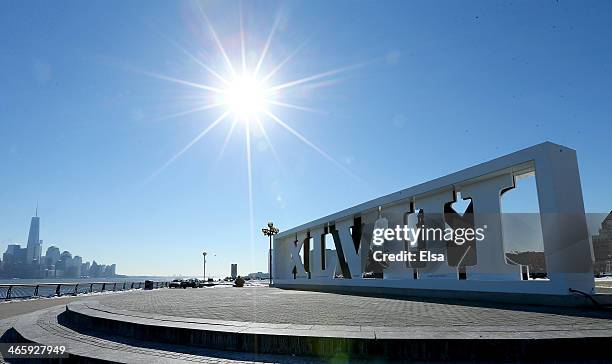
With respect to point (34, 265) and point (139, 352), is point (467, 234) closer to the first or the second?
point (139, 352)

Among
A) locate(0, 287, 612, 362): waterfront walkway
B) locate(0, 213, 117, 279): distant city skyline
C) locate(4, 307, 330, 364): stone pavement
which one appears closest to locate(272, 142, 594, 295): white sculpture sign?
locate(0, 287, 612, 362): waterfront walkway

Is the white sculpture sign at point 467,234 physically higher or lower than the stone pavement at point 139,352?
higher

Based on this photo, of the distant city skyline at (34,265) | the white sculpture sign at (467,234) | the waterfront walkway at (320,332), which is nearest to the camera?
the waterfront walkway at (320,332)

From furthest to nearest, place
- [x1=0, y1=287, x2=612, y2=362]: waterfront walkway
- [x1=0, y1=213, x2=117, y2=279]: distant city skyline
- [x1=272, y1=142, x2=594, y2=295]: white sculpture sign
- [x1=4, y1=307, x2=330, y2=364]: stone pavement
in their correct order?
[x1=0, y1=213, x2=117, y2=279]: distant city skyline → [x1=272, y1=142, x2=594, y2=295]: white sculpture sign → [x1=4, y1=307, x2=330, y2=364]: stone pavement → [x1=0, y1=287, x2=612, y2=362]: waterfront walkway

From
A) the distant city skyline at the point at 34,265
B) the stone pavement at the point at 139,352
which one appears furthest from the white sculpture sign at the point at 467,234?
the distant city skyline at the point at 34,265

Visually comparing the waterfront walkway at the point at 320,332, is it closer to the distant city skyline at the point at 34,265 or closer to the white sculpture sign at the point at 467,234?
the white sculpture sign at the point at 467,234

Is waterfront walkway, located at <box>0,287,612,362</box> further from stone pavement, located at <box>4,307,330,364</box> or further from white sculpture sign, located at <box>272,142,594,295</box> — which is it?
white sculpture sign, located at <box>272,142,594,295</box>

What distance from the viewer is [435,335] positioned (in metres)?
6.14

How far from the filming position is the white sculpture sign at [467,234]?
478 inches

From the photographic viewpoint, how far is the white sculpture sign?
12.1 metres

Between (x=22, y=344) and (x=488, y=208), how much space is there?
1485 cm

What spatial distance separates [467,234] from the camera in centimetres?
1555

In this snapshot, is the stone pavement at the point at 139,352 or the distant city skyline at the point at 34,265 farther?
the distant city skyline at the point at 34,265

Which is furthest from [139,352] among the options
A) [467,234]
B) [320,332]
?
[467,234]
